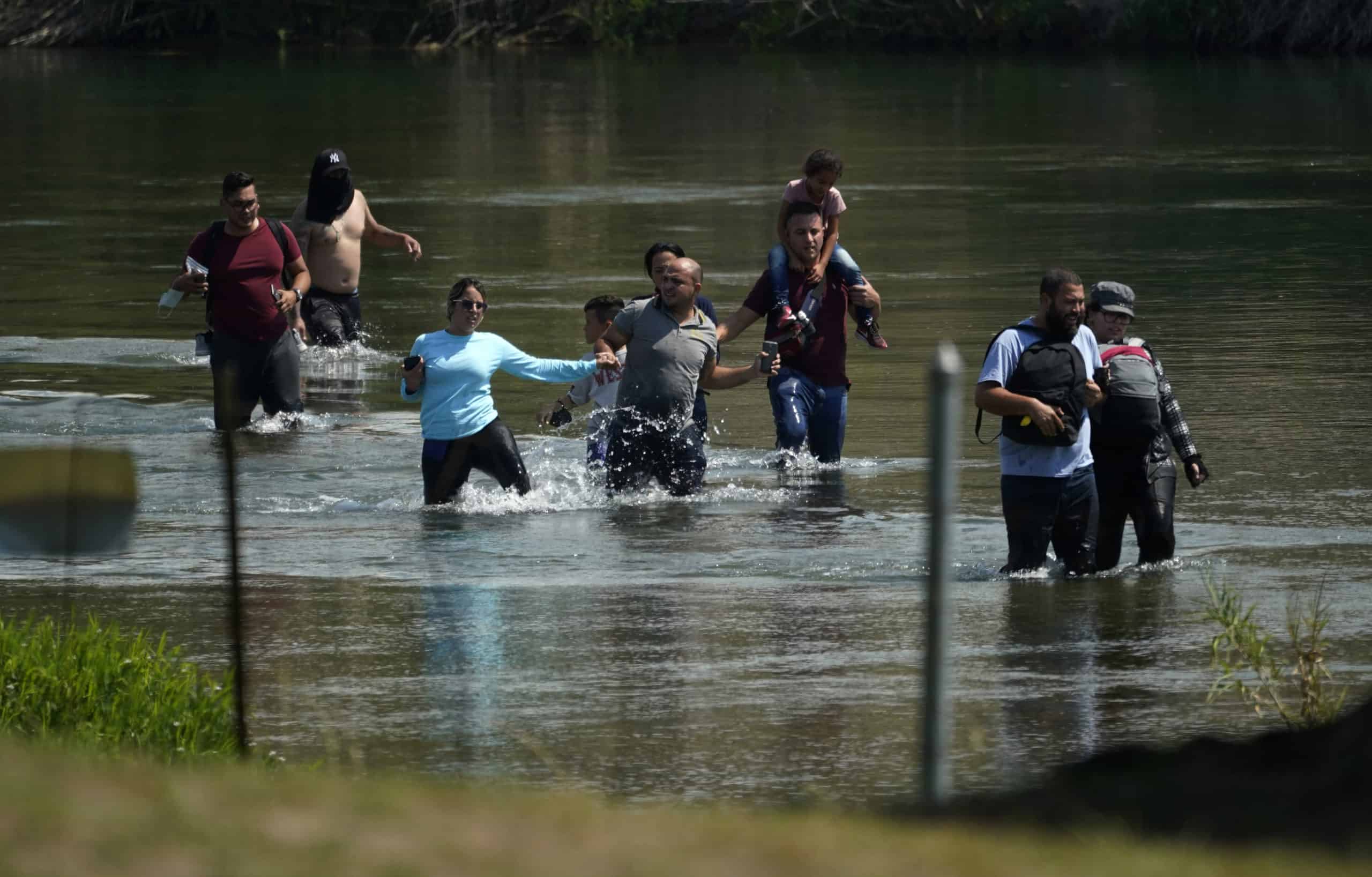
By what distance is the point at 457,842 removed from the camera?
14.6 ft

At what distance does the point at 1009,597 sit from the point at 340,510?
4062 mm

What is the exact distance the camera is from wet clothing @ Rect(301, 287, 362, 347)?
1736 centimetres

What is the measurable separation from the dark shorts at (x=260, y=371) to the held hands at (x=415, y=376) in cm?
265

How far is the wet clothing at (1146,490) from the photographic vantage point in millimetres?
10492

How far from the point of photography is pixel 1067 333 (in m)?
10.2

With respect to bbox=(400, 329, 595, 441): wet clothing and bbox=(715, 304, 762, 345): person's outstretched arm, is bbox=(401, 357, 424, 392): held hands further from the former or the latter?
bbox=(715, 304, 762, 345): person's outstretched arm

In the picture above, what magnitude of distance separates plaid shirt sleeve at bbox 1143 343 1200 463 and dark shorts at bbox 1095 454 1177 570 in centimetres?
6

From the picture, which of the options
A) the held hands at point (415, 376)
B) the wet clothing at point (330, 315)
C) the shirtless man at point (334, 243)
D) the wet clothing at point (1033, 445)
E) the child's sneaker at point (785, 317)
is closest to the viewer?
the wet clothing at point (1033, 445)

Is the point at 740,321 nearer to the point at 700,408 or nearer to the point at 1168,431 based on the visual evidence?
the point at 700,408

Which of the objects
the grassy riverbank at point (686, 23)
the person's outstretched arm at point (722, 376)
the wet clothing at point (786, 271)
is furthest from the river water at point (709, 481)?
the grassy riverbank at point (686, 23)

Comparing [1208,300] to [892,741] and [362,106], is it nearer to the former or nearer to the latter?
[892,741]

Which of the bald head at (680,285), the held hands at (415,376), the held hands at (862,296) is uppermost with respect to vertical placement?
the bald head at (680,285)

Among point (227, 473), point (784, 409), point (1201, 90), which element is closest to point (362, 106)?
point (1201, 90)

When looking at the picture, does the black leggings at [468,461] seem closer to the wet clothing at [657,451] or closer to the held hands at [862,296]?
the wet clothing at [657,451]
